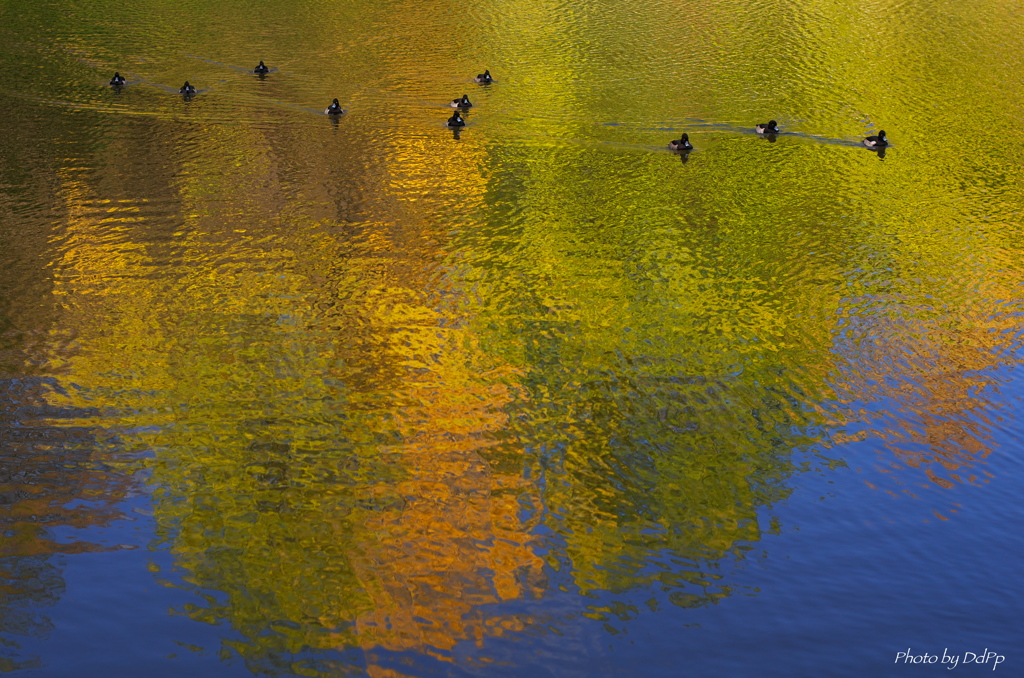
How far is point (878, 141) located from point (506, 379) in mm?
23295

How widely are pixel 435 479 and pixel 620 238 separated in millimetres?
14134

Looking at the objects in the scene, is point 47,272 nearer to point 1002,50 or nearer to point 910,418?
point 910,418

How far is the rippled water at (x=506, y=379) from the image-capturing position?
15.2 meters

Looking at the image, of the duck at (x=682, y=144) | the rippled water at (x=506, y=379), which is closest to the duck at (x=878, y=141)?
the rippled water at (x=506, y=379)

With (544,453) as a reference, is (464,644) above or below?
below

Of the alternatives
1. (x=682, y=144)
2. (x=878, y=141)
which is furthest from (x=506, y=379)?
(x=878, y=141)

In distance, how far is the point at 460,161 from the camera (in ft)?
120

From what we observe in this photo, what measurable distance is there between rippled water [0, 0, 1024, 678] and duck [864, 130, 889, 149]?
45 cm

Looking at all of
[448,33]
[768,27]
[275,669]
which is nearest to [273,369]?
[275,669]

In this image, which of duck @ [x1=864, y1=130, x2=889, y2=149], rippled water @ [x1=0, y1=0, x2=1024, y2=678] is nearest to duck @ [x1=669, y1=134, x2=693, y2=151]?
rippled water @ [x1=0, y1=0, x2=1024, y2=678]

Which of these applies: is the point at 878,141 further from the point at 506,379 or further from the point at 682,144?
the point at 506,379

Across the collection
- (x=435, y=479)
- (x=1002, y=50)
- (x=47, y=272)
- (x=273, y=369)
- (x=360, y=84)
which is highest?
(x=1002, y=50)

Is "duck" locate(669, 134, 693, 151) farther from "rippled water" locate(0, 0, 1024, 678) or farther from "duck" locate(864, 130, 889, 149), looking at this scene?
"duck" locate(864, 130, 889, 149)

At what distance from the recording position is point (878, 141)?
38.5 m
